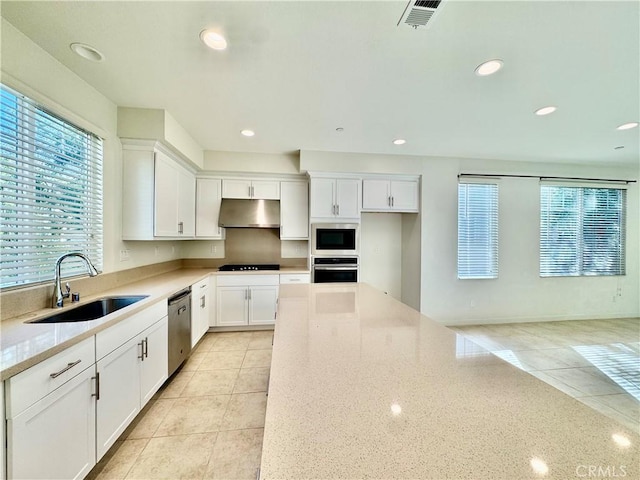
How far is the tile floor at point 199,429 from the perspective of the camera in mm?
1588

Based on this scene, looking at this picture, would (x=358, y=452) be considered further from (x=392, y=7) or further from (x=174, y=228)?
(x=174, y=228)

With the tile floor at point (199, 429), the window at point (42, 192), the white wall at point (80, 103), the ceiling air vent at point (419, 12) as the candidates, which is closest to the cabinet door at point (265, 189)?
the white wall at point (80, 103)

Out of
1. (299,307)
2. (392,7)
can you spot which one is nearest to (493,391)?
(299,307)

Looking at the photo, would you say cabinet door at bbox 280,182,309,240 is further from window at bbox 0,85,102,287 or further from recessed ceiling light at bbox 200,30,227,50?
recessed ceiling light at bbox 200,30,227,50

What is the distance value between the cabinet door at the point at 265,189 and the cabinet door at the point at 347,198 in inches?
37.3

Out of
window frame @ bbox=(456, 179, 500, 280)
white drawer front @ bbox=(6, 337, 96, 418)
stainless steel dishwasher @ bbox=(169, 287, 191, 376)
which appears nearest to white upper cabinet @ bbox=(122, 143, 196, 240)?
stainless steel dishwasher @ bbox=(169, 287, 191, 376)

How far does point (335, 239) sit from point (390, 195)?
110 cm

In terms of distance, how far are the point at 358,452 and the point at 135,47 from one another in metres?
2.47

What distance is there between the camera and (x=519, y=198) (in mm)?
4273

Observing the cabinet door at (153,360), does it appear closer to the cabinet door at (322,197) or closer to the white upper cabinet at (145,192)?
the white upper cabinet at (145,192)

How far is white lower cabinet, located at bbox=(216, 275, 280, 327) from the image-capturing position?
3.65m

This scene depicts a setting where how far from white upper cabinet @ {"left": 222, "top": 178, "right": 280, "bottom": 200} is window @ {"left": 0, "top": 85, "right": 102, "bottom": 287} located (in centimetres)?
170

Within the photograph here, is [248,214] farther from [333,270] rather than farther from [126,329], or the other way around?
[126,329]

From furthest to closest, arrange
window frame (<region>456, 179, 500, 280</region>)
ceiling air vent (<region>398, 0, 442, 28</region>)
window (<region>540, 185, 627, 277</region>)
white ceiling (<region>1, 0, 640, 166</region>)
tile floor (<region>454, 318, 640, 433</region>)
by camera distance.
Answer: window (<region>540, 185, 627, 277</region>) < window frame (<region>456, 179, 500, 280</region>) < tile floor (<region>454, 318, 640, 433</region>) < white ceiling (<region>1, 0, 640, 166</region>) < ceiling air vent (<region>398, 0, 442, 28</region>)
